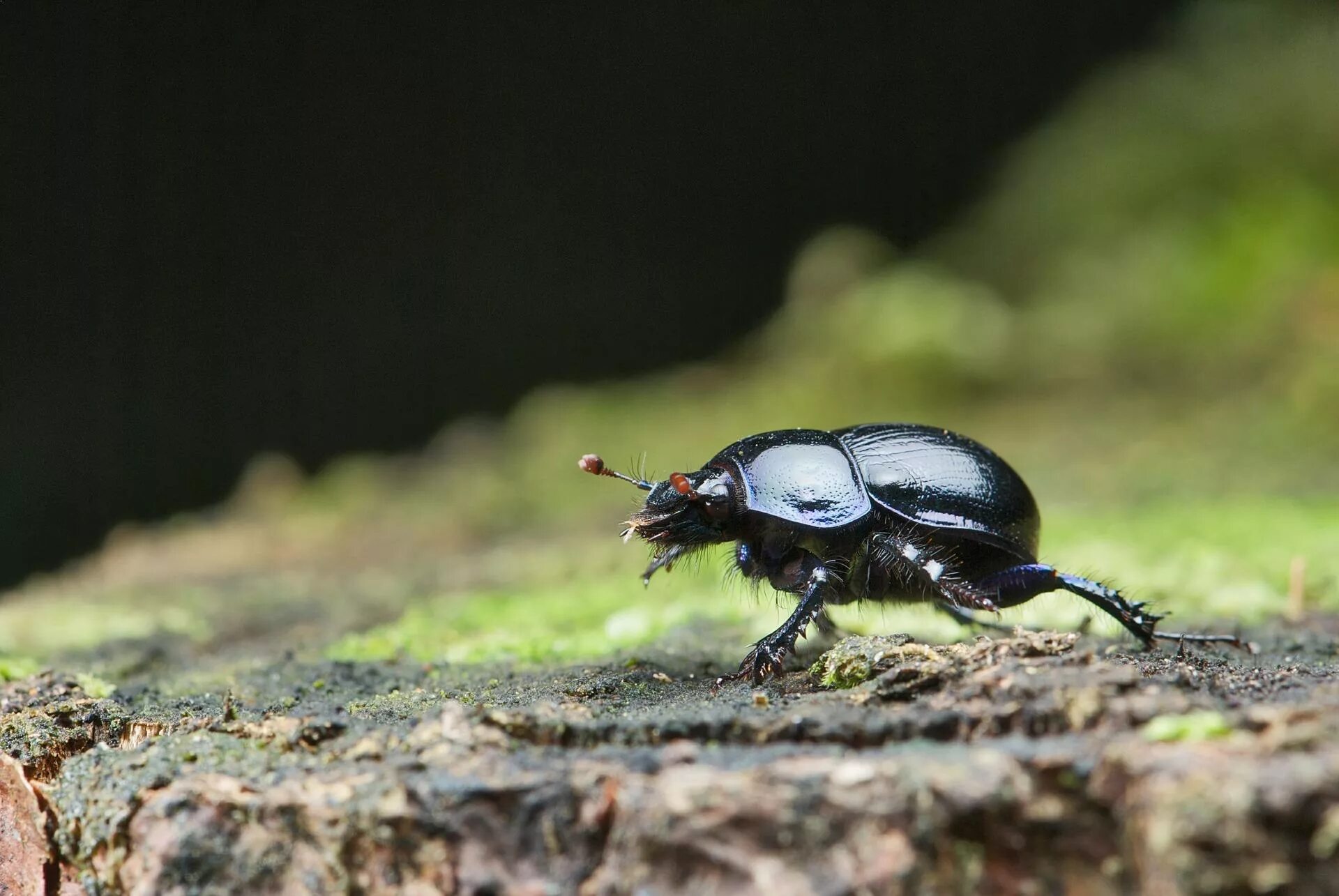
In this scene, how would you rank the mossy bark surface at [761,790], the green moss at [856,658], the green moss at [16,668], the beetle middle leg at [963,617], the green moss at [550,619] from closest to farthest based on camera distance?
the mossy bark surface at [761,790] < the green moss at [856,658] < the green moss at [16,668] < the beetle middle leg at [963,617] < the green moss at [550,619]

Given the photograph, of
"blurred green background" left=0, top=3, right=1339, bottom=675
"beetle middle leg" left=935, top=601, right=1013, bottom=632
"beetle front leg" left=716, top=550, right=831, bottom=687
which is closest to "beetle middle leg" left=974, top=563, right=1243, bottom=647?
"beetle middle leg" left=935, top=601, right=1013, bottom=632

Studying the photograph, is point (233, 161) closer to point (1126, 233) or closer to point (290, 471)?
point (290, 471)

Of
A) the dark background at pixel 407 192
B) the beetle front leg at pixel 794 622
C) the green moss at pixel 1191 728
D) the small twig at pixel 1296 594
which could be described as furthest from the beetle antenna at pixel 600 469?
the dark background at pixel 407 192

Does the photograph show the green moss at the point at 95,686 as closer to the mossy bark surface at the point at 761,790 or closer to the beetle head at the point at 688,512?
the mossy bark surface at the point at 761,790

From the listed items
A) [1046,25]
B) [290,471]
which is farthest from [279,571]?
[1046,25]

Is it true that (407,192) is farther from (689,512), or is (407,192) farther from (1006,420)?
(689,512)
